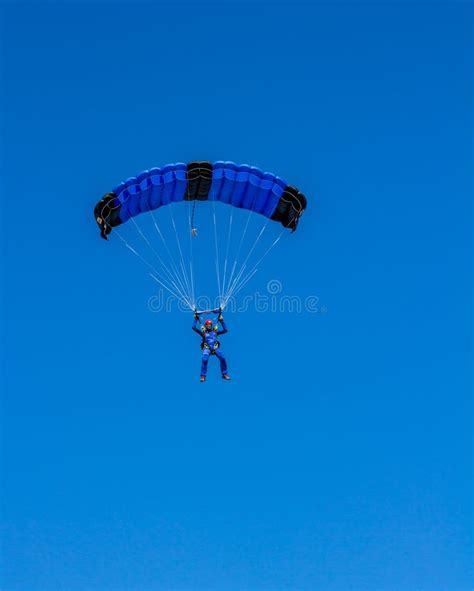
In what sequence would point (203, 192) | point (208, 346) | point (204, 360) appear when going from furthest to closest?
1. point (203, 192)
2. point (208, 346)
3. point (204, 360)

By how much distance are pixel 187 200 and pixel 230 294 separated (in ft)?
9.30

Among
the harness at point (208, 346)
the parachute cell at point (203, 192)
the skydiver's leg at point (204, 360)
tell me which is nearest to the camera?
the skydiver's leg at point (204, 360)

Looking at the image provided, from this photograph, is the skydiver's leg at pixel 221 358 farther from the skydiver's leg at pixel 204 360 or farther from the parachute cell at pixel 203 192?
the parachute cell at pixel 203 192

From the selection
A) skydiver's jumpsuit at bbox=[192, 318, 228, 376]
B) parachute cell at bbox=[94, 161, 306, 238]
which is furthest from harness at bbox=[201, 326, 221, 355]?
parachute cell at bbox=[94, 161, 306, 238]

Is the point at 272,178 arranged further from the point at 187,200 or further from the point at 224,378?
the point at 224,378

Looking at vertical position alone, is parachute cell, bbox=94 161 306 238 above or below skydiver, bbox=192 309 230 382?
above

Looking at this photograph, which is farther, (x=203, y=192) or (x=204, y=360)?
(x=203, y=192)

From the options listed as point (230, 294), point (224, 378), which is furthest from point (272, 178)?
point (224, 378)

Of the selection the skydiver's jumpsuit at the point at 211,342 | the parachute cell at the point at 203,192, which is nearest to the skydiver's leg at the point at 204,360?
the skydiver's jumpsuit at the point at 211,342

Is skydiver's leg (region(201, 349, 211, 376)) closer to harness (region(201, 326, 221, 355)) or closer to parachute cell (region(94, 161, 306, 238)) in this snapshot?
harness (region(201, 326, 221, 355))

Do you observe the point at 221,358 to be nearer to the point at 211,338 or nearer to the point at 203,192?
the point at 211,338

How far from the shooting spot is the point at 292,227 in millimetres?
27297

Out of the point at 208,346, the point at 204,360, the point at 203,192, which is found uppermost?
the point at 203,192

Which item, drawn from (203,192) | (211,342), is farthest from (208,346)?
(203,192)
